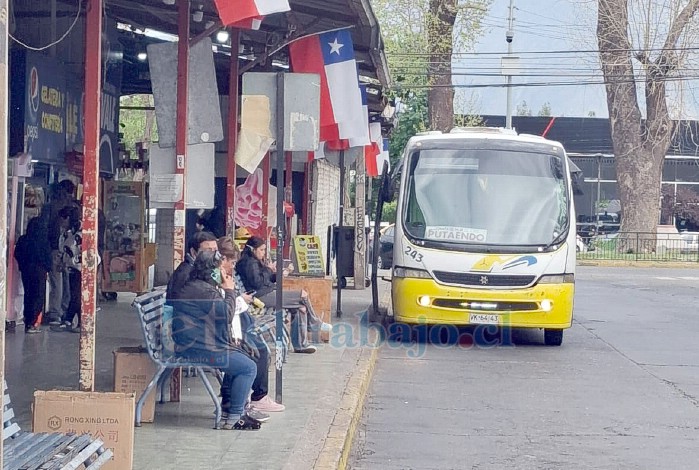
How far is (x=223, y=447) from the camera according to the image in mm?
7574

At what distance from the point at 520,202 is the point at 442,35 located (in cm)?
1799

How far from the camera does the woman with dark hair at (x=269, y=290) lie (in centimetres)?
1170

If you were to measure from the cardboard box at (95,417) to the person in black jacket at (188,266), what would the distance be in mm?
1675

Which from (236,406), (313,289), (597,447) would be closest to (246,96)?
(236,406)

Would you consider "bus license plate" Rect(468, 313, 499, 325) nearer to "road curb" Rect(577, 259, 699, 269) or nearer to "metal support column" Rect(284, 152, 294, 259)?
"metal support column" Rect(284, 152, 294, 259)

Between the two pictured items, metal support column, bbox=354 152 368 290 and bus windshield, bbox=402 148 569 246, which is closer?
bus windshield, bbox=402 148 569 246

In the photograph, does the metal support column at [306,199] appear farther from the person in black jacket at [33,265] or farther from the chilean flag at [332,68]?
the person in black jacket at [33,265]

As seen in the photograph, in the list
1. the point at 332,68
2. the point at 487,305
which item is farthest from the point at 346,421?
the point at 487,305

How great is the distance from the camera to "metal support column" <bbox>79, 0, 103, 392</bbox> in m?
7.39

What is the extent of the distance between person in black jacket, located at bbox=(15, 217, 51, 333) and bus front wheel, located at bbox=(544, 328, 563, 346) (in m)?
6.62

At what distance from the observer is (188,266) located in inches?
331

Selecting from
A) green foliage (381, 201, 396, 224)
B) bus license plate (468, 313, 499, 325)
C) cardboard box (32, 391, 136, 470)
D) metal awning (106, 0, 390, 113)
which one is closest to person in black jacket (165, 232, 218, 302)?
cardboard box (32, 391, 136, 470)

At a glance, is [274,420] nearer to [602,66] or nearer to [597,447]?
[597,447]

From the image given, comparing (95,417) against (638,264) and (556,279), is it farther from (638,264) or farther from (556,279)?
(638,264)
